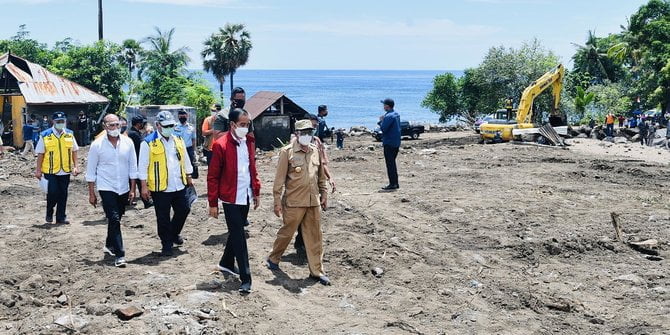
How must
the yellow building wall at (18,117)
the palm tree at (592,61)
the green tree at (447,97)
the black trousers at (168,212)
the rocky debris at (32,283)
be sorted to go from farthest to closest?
the palm tree at (592,61), the green tree at (447,97), the yellow building wall at (18,117), the black trousers at (168,212), the rocky debris at (32,283)

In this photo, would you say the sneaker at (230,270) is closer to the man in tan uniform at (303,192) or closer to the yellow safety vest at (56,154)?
the man in tan uniform at (303,192)

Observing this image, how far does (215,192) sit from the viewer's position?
6.60 metres

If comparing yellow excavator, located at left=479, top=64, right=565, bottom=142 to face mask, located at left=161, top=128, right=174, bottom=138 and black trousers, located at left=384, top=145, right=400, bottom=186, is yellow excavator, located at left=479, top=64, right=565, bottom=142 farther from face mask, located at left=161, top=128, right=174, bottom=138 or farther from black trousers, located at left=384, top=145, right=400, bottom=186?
face mask, located at left=161, top=128, right=174, bottom=138

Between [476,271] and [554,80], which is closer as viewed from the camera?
[476,271]

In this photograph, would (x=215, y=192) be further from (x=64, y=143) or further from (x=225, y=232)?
(x=64, y=143)

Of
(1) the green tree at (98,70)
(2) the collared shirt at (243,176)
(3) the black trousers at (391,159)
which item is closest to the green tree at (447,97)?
(1) the green tree at (98,70)

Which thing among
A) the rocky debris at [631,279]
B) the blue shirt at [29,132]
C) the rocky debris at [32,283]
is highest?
the blue shirt at [29,132]

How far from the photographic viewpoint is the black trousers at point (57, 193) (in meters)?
9.65

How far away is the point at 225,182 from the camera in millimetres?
6598

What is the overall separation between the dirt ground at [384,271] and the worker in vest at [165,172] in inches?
19.5

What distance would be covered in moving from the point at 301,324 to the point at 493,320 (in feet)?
5.94

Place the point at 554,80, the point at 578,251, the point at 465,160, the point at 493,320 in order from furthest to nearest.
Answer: the point at 554,80 < the point at 465,160 < the point at 578,251 < the point at 493,320

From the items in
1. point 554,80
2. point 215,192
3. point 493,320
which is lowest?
point 493,320

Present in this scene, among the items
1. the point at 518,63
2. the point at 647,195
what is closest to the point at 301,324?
the point at 647,195
